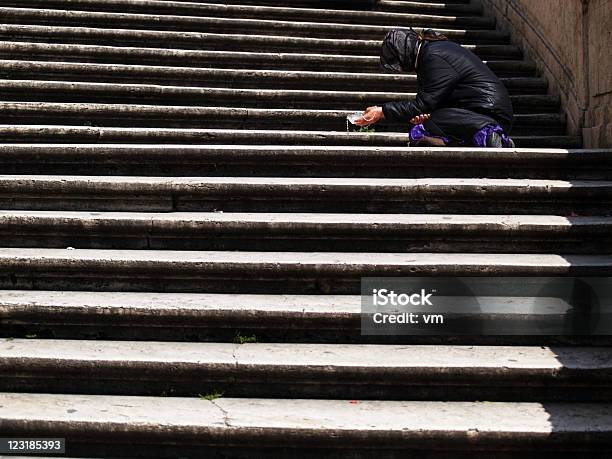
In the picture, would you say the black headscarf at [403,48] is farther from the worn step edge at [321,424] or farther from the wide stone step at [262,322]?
the worn step edge at [321,424]

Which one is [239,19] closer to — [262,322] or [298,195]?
[298,195]

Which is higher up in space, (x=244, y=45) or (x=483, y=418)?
(x=244, y=45)

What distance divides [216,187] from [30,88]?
7.70ft

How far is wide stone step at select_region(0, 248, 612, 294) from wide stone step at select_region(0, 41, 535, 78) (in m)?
2.73

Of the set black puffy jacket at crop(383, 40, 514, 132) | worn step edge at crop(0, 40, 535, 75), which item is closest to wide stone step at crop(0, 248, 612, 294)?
black puffy jacket at crop(383, 40, 514, 132)

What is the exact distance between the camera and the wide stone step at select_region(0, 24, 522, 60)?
23.2 ft

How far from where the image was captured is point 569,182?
5.09 m

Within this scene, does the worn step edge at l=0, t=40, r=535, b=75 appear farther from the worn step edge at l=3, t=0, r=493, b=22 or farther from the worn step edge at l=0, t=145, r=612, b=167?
the worn step edge at l=0, t=145, r=612, b=167

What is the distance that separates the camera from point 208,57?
707 cm

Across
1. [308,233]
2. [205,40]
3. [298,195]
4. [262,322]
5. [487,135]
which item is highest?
[205,40]

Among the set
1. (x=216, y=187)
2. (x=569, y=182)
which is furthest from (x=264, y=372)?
(x=569, y=182)


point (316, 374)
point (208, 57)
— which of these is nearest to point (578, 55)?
point (208, 57)

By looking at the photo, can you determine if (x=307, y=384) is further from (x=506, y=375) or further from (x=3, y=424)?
(x=3, y=424)

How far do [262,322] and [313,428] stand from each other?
75 centimetres
